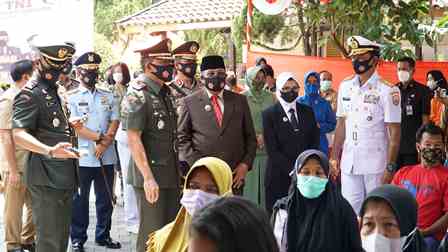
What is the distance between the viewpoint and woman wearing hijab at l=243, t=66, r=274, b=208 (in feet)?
25.6

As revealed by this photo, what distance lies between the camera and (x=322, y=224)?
4.76 meters

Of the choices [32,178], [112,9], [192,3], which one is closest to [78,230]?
[32,178]

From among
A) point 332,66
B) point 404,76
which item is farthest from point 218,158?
point 332,66

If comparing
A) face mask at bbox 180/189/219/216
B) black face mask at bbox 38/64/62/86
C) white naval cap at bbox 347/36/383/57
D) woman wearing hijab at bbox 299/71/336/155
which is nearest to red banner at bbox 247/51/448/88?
woman wearing hijab at bbox 299/71/336/155

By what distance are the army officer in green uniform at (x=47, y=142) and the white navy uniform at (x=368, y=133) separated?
276 centimetres

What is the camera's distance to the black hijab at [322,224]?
4707 millimetres

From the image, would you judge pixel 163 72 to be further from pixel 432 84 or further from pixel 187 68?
pixel 432 84

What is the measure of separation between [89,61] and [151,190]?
2.34 meters

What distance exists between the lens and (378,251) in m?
4.06

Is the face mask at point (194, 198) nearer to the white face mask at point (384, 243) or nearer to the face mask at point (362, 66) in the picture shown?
the white face mask at point (384, 243)

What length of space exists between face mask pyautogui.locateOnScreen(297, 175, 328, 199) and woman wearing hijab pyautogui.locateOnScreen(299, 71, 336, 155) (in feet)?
12.1

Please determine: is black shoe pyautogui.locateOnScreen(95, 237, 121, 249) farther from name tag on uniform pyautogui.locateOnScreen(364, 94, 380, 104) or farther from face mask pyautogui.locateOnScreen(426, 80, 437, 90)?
face mask pyautogui.locateOnScreen(426, 80, 437, 90)

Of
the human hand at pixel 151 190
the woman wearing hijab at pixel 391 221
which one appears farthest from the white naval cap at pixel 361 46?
the woman wearing hijab at pixel 391 221

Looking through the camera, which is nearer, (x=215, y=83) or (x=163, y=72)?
(x=163, y=72)
